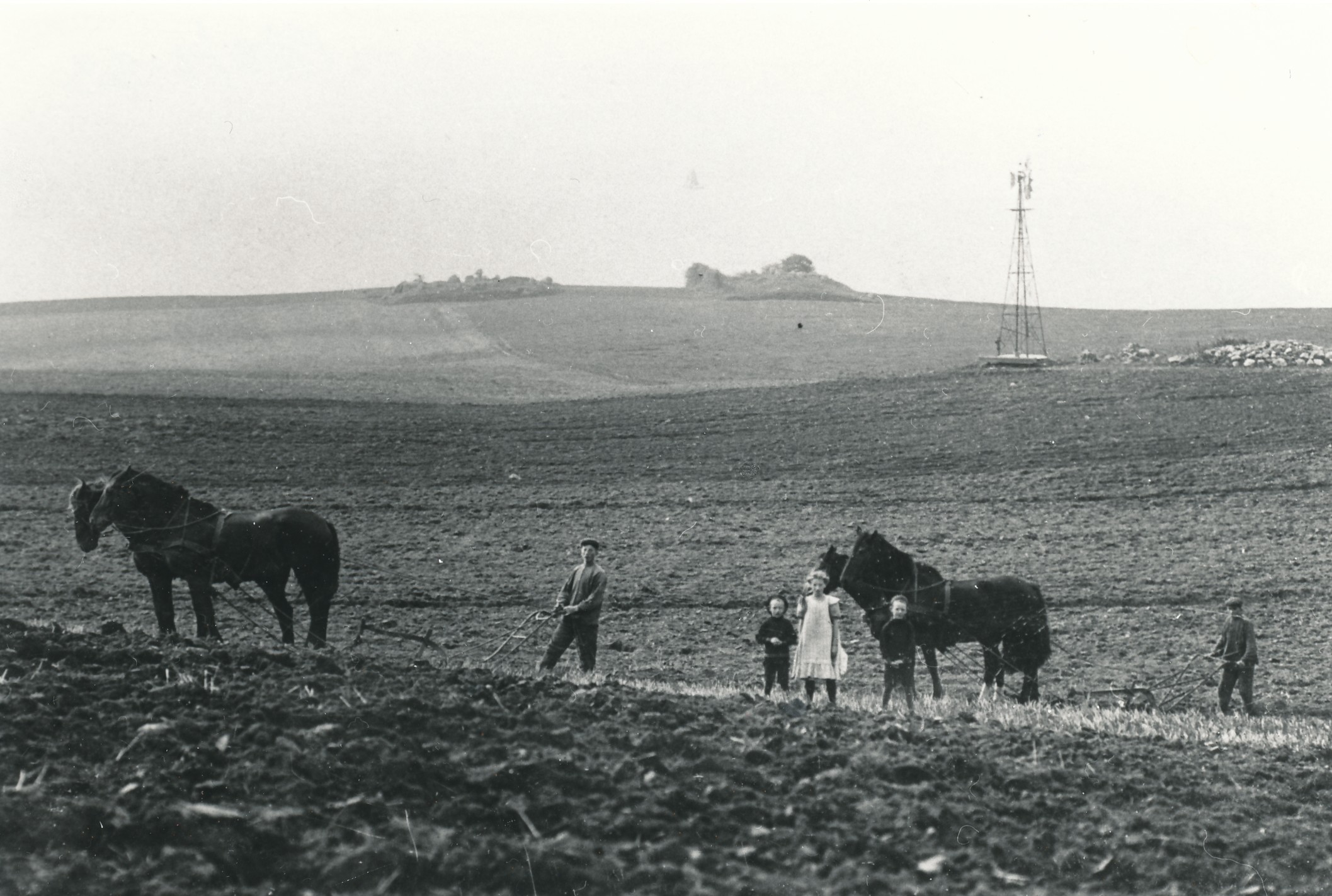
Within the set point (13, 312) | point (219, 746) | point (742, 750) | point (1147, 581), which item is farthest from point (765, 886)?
point (13, 312)

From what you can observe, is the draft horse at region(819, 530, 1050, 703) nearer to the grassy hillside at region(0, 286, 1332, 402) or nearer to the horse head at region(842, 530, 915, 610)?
the horse head at region(842, 530, 915, 610)

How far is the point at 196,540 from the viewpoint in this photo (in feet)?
40.7

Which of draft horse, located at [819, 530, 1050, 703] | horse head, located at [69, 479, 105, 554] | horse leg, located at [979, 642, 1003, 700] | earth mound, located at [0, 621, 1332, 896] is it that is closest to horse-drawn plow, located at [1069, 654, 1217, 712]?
draft horse, located at [819, 530, 1050, 703]

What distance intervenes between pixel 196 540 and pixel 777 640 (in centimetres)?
566

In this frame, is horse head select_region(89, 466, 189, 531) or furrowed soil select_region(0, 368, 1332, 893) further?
horse head select_region(89, 466, 189, 531)

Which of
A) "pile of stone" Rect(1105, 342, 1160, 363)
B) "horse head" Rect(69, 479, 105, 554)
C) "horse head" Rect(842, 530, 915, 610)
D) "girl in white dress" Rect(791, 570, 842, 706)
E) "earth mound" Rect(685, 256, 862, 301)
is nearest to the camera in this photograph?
"girl in white dress" Rect(791, 570, 842, 706)

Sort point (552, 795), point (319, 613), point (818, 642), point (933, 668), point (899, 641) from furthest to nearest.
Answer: point (319, 613)
point (933, 668)
point (899, 641)
point (818, 642)
point (552, 795)

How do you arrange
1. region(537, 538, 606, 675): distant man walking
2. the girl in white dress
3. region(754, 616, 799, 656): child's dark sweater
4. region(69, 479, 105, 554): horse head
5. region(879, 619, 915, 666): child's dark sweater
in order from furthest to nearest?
region(69, 479, 105, 554): horse head
region(754, 616, 799, 656): child's dark sweater
region(537, 538, 606, 675): distant man walking
region(879, 619, 915, 666): child's dark sweater
the girl in white dress

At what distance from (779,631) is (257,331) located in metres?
48.0

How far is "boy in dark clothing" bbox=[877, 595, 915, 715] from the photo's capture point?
1157 cm

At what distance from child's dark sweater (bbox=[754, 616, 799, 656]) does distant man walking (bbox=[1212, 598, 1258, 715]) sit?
14.7 feet

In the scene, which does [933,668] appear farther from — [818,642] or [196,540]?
[196,540]

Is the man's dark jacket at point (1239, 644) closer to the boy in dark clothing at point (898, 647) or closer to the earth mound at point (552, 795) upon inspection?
the boy in dark clothing at point (898, 647)

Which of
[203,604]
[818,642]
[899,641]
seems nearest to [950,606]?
[899,641]
